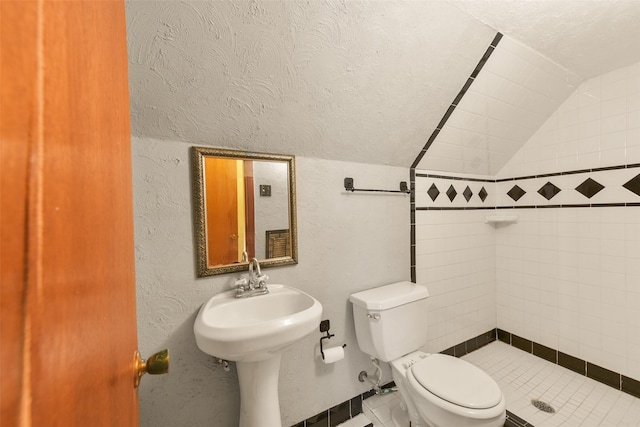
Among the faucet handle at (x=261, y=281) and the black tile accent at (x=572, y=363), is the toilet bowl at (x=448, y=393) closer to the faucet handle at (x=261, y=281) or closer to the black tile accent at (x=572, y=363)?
the faucet handle at (x=261, y=281)

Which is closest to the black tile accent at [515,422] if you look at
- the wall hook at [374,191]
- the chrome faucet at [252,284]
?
the wall hook at [374,191]

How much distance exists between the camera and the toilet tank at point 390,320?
1.40 m

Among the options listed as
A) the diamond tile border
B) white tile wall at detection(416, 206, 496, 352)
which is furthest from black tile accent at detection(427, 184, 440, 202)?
white tile wall at detection(416, 206, 496, 352)

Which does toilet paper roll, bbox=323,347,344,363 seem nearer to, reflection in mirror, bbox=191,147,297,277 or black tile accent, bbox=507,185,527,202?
reflection in mirror, bbox=191,147,297,277

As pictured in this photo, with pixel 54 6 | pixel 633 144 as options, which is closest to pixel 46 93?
pixel 54 6

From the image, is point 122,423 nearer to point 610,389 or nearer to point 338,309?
point 338,309

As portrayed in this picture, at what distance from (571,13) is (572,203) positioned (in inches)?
50.0

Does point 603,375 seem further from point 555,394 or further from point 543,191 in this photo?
point 543,191

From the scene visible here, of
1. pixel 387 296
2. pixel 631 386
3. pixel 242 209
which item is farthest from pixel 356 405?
pixel 631 386

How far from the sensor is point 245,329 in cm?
86

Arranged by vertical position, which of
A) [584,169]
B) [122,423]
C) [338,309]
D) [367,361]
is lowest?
[367,361]

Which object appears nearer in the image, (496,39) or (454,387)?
(454,387)

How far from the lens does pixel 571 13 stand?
3.87ft

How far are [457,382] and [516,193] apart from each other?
5.60 feet
